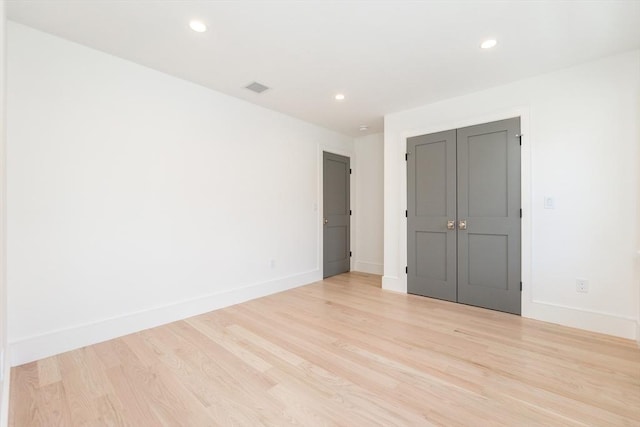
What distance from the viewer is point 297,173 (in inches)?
170

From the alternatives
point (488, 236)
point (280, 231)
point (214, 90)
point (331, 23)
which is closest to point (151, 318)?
point (280, 231)

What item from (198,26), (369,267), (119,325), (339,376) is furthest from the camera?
(369,267)

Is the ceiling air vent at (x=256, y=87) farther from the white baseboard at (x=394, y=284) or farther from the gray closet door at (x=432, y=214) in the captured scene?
the white baseboard at (x=394, y=284)

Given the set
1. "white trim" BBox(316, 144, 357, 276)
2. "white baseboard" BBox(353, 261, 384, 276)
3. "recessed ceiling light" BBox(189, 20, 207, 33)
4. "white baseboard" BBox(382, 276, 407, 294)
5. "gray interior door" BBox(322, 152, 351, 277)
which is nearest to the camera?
"recessed ceiling light" BBox(189, 20, 207, 33)

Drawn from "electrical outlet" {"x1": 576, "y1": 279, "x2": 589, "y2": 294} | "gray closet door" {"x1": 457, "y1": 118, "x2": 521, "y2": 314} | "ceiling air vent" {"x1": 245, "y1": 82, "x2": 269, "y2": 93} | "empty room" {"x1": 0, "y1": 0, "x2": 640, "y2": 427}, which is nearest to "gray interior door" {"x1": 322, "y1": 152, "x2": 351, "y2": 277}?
"empty room" {"x1": 0, "y1": 0, "x2": 640, "y2": 427}

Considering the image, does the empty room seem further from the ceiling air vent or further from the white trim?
the white trim

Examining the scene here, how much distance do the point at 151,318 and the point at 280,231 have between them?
1.88 m

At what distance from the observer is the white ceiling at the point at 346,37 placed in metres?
1.97

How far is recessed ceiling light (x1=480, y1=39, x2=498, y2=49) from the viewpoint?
2.34 meters

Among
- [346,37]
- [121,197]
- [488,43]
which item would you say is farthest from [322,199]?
[488,43]

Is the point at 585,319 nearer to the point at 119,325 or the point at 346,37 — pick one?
the point at 346,37

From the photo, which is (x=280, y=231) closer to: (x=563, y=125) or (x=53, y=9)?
(x=53, y=9)

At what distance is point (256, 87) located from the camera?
3.21 m

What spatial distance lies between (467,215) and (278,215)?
2514mm
